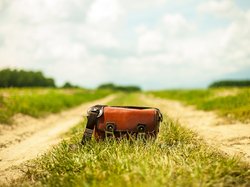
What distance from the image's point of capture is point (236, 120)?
12648 mm

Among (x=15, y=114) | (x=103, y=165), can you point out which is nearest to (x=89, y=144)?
(x=103, y=165)

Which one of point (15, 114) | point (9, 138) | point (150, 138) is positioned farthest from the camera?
point (15, 114)

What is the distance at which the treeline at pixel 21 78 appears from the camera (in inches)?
2326

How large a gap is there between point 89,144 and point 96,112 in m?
0.55

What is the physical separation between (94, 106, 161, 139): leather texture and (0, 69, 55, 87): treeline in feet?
166

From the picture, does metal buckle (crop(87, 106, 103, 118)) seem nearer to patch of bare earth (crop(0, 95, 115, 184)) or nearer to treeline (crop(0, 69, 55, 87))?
patch of bare earth (crop(0, 95, 115, 184))

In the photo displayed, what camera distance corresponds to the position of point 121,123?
22.3 feet

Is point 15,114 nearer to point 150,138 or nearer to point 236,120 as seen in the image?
point 236,120

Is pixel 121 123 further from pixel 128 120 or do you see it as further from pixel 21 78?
pixel 21 78

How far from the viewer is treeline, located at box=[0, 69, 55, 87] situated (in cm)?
5908

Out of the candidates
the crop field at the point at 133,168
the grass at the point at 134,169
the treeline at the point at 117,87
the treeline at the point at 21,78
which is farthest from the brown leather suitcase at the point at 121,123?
the treeline at the point at 117,87

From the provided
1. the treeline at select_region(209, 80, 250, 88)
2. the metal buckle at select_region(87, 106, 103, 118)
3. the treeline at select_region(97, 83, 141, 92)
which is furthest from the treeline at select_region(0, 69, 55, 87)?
the metal buckle at select_region(87, 106, 103, 118)

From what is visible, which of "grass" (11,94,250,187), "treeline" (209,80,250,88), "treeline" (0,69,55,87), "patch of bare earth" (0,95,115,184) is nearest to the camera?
"grass" (11,94,250,187)

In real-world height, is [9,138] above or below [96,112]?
below
